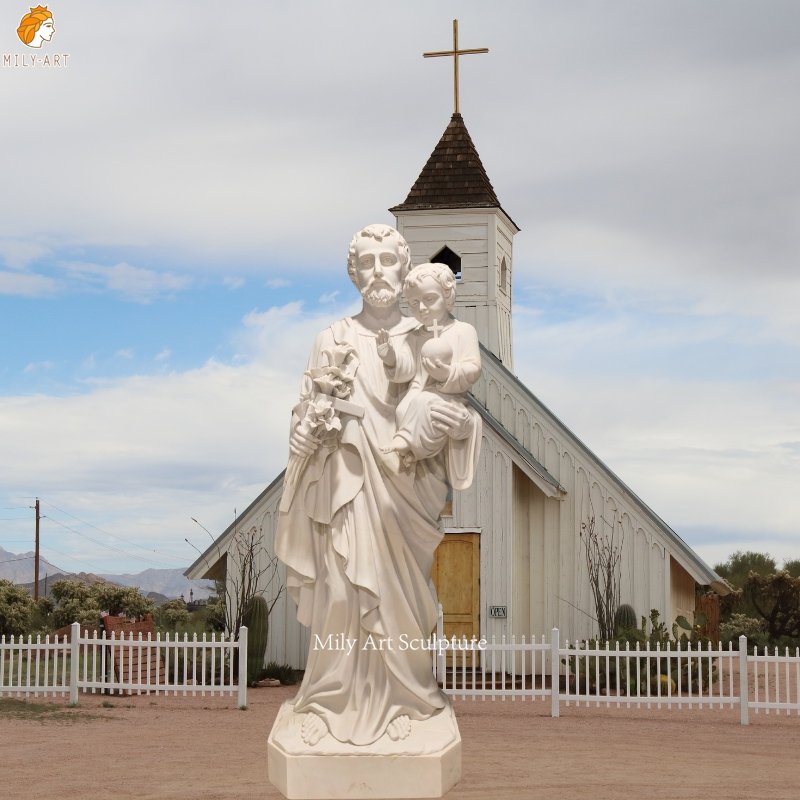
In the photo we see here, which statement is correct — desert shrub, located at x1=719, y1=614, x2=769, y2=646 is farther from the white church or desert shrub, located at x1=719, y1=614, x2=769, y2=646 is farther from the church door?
the church door

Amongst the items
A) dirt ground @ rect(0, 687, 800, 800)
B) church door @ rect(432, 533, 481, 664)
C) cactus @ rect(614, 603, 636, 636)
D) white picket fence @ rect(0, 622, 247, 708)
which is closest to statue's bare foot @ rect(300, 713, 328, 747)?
dirt ground @ rect(0, 687, 800, 800)

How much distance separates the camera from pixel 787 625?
34.1 m

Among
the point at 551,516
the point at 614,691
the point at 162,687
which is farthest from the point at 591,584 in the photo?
the point at 162,687

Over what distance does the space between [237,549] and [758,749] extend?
35.8ft

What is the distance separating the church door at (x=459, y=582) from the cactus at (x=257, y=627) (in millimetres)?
3050

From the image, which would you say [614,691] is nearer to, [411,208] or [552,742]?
[552,742]

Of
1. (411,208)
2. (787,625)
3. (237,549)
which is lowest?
(787,625)

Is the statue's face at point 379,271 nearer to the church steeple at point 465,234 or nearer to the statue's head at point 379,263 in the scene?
the statue's head at point 379,263

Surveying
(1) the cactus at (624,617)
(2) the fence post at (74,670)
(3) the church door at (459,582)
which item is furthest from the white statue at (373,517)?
(1) the cactus at (624,617)

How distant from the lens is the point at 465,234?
2392 cm

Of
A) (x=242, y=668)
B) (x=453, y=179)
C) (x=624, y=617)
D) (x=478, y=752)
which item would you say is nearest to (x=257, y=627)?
(x=242, y=668)

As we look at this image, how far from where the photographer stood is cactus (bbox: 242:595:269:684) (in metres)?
21.0

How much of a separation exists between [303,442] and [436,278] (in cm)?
127

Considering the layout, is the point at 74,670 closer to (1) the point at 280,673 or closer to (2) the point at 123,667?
(2) the point at 123,667
